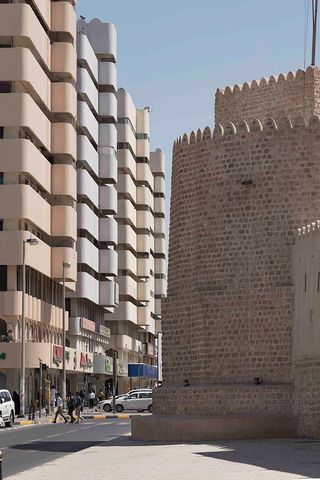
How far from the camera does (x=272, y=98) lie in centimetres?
3619

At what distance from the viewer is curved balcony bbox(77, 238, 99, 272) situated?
8488 cm

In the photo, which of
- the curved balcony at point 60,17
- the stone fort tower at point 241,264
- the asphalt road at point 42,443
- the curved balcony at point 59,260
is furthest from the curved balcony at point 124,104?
the stone fort tower at point 241,264

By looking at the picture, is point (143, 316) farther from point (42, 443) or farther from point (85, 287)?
point (42, 443)

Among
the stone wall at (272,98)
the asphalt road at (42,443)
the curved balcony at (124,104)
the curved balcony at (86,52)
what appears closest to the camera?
the asphalt road at (42,443)

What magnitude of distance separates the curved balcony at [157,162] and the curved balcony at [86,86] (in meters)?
43.0

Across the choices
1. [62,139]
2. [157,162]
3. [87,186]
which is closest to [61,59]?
[62,139]

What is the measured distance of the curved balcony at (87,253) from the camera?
278ft

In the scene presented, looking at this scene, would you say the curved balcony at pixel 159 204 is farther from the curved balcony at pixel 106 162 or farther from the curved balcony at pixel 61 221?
the curved balcony at pixel 61 221

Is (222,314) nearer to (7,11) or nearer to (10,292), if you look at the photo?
(10,292)

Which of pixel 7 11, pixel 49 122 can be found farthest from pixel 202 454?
pixel 49 122

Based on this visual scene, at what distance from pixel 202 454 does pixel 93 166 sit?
65337 mm

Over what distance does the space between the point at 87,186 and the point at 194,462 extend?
63.5m

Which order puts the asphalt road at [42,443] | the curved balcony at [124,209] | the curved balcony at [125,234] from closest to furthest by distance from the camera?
the asphalt road at [42,443] < the curved balcony at [124,209] < the curved balcony at [125,234]

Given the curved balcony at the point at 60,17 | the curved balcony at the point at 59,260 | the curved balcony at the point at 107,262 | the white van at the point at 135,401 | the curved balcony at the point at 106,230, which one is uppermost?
the curved balcony at the point at 60,17
